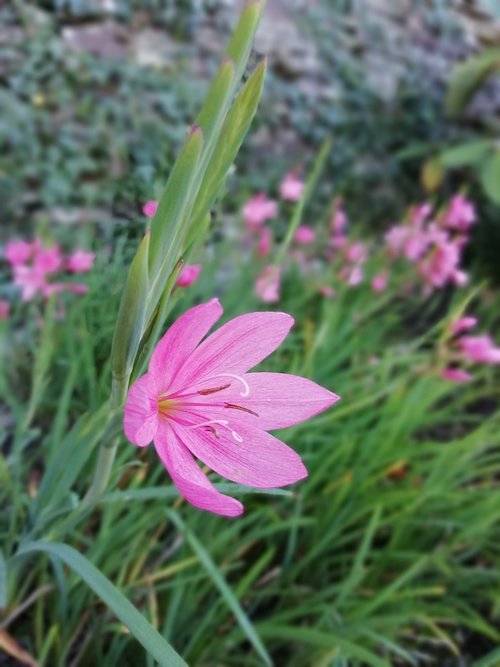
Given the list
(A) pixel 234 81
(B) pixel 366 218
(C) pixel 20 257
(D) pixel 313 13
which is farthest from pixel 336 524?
(D) pixel 313 13

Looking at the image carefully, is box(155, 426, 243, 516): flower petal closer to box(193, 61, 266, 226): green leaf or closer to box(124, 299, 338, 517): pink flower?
box(124, 299, 338, 517): pink flower

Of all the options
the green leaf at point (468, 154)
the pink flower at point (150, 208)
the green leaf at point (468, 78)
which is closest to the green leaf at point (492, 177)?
the green leaf at point (468, 154)

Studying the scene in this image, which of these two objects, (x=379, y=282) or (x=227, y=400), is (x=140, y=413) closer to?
(x=227, y=400)

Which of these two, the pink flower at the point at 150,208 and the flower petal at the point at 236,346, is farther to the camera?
the pink flower at the point at 150,208

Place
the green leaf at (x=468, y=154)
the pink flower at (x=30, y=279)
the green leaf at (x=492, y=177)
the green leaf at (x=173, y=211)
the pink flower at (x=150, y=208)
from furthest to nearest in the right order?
the green leaf at (x=468, y=154)
the green leaf at (x=492, y=177)
the pink flower at (x=30, y=279)
the pink flower at (x=150, y=208)
the green leaf at (x=173, y=211)

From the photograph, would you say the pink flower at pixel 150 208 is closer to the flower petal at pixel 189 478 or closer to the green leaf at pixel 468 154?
the flower petal at pixel 189 478

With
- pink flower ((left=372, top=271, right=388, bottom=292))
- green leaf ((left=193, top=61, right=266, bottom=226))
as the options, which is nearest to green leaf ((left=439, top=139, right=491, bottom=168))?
pink flower ((left=372, top=271, right=388, bottom=292))

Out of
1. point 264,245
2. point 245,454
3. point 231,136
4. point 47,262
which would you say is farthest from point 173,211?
point 264,245

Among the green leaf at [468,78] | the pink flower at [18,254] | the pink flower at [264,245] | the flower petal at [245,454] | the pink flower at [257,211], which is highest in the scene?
the flower petal at [245,454]
